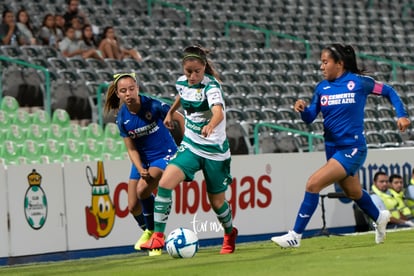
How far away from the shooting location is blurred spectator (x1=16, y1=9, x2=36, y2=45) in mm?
21172

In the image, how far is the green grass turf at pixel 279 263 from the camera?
9.52m

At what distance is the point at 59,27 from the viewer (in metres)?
22.0

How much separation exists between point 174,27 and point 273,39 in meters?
2.69

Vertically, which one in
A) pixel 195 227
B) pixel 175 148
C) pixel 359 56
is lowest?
pixel 195 227

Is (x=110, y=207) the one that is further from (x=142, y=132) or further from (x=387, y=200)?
(x=387, y=200)

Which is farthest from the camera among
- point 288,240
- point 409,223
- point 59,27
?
point 59,27

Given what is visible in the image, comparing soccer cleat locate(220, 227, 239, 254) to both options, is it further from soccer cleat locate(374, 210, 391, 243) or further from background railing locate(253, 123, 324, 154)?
background railing locate(253, 123, 324, 154)

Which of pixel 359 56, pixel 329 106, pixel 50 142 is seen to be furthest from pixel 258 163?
pixel 359 56

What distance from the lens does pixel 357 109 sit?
12.1 metres

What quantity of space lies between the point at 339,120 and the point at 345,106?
16cm

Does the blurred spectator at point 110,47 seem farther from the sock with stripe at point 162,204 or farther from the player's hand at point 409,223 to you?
the sock with stripe at point 162,204

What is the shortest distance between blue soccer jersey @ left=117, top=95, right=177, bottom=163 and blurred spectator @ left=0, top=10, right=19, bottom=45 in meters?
8.30

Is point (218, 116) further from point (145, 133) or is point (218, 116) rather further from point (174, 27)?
point (174, 27)

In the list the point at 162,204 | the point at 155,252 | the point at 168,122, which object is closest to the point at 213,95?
the point at 168,122
